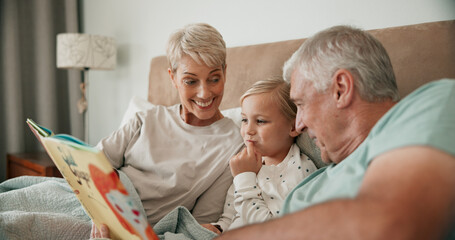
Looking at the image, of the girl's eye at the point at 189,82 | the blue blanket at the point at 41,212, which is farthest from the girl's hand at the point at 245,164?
the blue blanket at the point at 41,212

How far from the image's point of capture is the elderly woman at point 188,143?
136 cm

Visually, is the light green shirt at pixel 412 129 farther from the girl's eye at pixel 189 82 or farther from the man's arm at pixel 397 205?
the girl's eye at pixel 189 82

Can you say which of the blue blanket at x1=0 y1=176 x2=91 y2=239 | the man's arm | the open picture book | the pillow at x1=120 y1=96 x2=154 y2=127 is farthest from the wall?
the blue blanket at x1=0 y1=176 x2=91 y2=239

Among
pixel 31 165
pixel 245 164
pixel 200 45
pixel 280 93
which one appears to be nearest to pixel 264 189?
pixel 245 164

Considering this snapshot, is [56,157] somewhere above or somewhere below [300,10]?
below

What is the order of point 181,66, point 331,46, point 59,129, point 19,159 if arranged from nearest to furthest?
point 331,46
point 181,66
point 19,159
point 59,129

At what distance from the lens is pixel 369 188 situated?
0.59m

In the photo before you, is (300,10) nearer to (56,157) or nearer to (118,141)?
(118,141)

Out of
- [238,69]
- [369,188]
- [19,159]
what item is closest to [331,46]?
[369,188]

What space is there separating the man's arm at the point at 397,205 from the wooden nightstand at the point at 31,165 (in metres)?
2.33

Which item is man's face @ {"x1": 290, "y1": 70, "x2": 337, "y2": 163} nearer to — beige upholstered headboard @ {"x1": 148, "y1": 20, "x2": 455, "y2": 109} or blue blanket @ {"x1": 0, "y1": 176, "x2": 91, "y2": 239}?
beige upholstered headboard @ {"x1": 148, "y1": 20, "x2": 455, "y2": 109}

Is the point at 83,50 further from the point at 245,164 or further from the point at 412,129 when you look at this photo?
the point at 412,129

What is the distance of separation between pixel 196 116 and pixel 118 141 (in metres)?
A: 0.33

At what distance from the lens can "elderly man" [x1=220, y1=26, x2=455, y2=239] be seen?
1.76 ft
